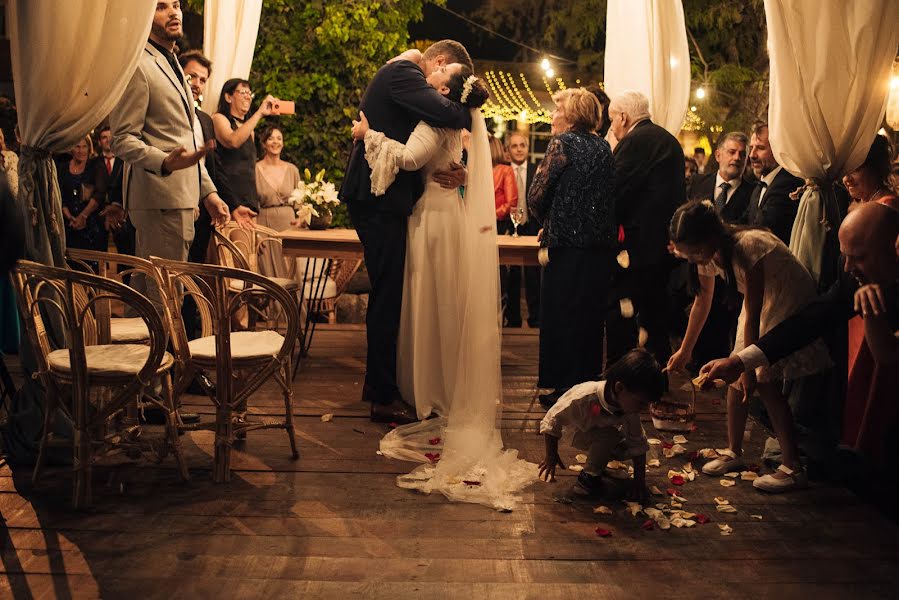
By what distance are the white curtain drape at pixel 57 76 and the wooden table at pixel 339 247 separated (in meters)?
1.82

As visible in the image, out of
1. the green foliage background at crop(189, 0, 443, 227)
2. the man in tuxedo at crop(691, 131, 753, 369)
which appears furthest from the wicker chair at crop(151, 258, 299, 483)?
the green foliage background at crop(189, 0, 443, 227)

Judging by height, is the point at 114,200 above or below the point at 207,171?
below

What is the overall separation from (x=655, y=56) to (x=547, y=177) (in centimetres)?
170

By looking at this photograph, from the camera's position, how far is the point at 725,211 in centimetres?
590

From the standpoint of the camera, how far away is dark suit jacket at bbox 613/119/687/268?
16.2 ft

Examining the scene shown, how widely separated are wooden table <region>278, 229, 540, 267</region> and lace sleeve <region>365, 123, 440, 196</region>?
1.15 m

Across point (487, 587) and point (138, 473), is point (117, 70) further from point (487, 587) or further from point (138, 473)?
point (487, 587)

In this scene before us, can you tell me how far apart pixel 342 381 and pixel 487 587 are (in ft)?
8.98

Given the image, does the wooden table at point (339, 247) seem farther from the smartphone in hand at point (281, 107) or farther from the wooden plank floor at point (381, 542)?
the wooden plank floor at point (381, 542)

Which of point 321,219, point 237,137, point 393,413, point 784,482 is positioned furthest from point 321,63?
point 784,482

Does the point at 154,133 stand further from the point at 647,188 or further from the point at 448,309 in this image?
the point at 647,188

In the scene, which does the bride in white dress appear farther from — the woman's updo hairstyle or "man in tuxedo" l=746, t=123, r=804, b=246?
"man in tuxedo" l=746, t=123, r=804, b=246

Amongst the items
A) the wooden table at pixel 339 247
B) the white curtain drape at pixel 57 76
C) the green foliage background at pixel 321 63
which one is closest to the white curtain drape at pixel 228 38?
the wooden table at pixel 339 247

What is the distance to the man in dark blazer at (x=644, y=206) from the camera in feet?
16.2
